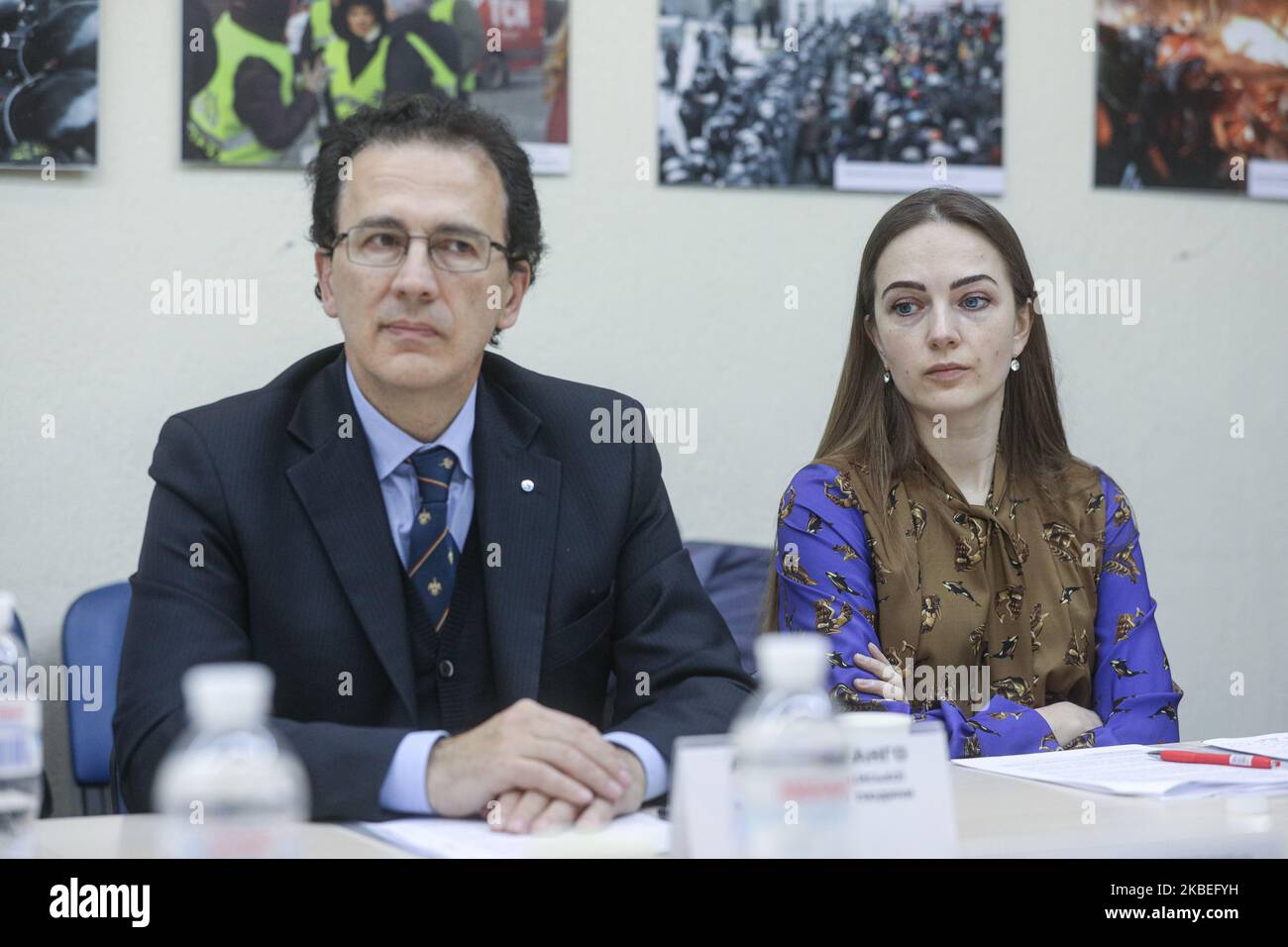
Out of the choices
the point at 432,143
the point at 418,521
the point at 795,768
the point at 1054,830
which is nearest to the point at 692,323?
the point at 432,143

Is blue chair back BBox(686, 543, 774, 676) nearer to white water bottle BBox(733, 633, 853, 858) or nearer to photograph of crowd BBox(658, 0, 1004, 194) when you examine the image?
photograph of crowd BBox(658, 0, 1004, 194)

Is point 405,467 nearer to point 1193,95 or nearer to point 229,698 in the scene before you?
point 229,698

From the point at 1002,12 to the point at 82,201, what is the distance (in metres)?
2.14

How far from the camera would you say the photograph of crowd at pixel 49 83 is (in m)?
2.79

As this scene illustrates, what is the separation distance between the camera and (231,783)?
3.07 ft

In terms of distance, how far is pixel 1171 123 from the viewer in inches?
136

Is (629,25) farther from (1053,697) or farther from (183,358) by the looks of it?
(1053,697)

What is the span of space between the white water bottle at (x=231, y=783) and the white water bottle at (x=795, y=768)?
348 millimetres

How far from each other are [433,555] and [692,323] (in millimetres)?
1423

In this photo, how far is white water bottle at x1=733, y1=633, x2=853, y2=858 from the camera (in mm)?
1031

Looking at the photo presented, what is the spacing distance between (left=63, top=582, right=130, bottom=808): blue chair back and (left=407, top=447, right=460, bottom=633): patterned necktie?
1020 mm

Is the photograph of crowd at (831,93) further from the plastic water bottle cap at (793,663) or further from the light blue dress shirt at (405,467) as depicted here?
the plastic water bottle cap at (793,663)

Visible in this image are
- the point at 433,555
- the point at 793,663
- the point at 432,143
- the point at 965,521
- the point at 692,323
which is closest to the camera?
the point at 793,663
